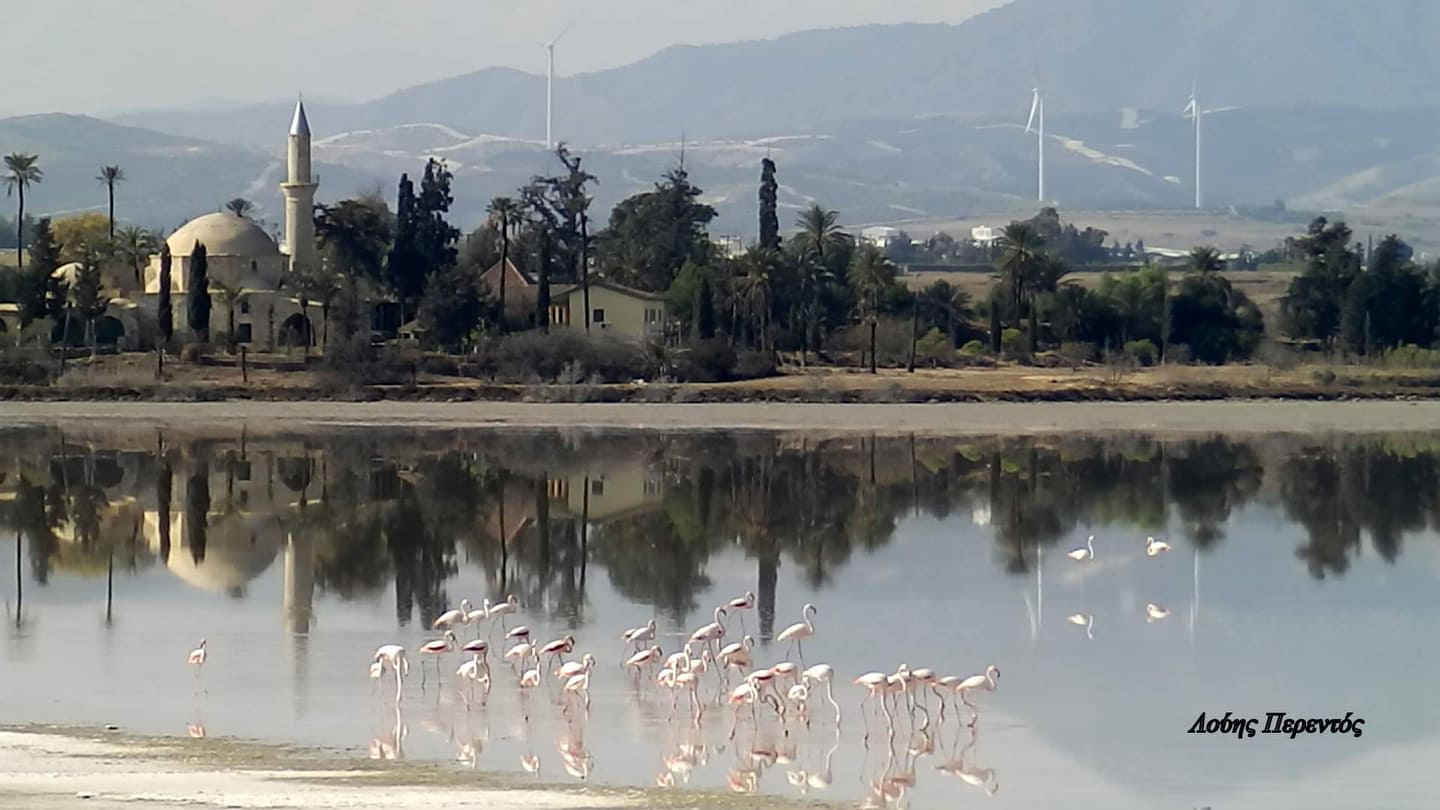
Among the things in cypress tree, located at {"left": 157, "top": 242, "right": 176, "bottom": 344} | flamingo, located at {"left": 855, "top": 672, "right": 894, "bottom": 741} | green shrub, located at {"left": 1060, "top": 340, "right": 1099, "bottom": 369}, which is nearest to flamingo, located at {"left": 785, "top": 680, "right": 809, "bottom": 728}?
flamingo, located at {"left": 855, "top": 672, "right": 894, "bottom": 741}

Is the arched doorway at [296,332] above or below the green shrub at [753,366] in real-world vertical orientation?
above

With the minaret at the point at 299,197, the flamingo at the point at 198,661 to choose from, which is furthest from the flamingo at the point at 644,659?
the minaret at the point at 299,197

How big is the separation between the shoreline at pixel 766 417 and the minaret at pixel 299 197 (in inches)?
937

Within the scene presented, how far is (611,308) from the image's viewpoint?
87750 mm

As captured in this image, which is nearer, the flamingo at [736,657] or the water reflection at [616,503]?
the flamingo at [736,657]

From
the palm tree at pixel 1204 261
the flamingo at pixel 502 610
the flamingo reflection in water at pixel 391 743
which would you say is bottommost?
the flamingo reflection in water at pixel 391 743

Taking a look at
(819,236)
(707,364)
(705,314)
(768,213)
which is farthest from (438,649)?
(768,213)

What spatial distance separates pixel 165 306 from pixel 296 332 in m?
7.79

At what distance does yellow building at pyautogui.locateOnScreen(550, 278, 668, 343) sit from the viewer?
87062mm

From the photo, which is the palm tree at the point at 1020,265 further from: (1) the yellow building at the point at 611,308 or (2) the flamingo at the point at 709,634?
(2) the flamingo at the point at 709,634

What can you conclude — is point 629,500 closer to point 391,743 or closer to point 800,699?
point 800,699

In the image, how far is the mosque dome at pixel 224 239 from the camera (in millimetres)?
89250

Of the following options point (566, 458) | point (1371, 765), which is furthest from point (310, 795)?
point (566, 458)

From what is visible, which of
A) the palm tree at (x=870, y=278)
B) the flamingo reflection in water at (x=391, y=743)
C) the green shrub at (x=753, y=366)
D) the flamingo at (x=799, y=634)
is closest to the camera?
the flamingo reflection in water at (x=391, y=743)
